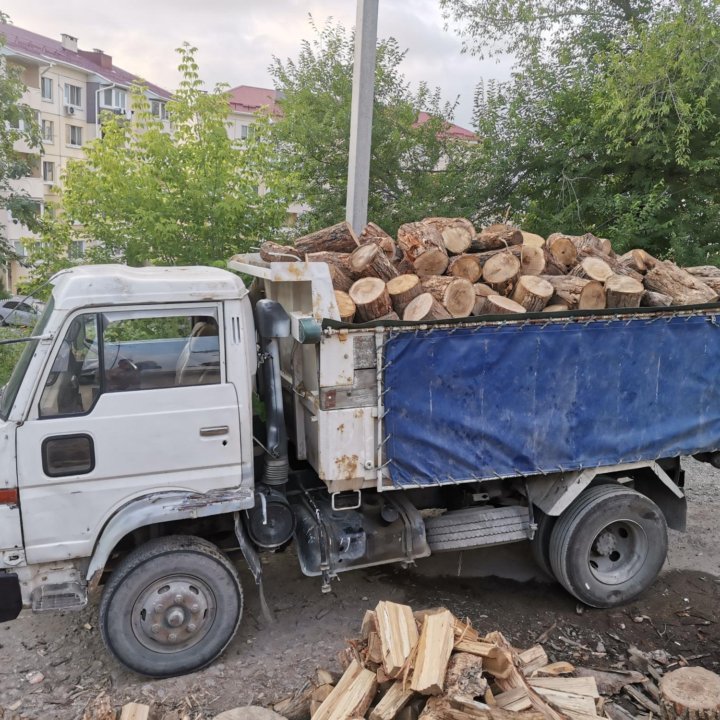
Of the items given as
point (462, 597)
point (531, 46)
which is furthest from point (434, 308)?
point (531, 46)

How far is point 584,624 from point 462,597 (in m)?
0.97

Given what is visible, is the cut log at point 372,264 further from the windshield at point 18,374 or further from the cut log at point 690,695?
the cut log at point 690,695

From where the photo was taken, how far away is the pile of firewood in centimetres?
494

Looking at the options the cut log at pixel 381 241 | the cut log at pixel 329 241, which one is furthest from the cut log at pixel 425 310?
the cut log at pixel 329 241

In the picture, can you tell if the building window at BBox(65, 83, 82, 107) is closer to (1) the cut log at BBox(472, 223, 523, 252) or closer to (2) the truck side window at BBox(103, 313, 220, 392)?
(1) the cut log at BBox(472, 223, 523, 252)

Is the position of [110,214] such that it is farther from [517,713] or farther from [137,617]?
[517,713]

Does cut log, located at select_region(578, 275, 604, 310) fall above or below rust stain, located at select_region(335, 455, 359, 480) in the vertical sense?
above

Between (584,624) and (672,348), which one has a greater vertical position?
(672,348)

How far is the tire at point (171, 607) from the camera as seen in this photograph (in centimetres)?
434

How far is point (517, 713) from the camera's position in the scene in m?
3.39

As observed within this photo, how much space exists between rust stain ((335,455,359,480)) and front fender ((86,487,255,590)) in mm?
631

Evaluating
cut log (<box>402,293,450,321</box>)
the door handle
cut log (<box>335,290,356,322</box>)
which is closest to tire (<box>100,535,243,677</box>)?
the door handle

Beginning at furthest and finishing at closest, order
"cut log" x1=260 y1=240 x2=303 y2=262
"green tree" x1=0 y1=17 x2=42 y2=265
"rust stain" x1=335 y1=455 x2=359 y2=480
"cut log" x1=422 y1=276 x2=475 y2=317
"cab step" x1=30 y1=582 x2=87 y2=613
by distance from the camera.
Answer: "green tree" x1=0 y1=17 x2=42 y2=265, "cut log" x1=260 y1=240 x2=303 y2=262, "cut log" x1=422 y1=276 x2=475 y2=317, "rust stain" x1=335 y1=455 x2=359 y2=480, "cab step" x1=30 y1=582 x2=87 y2=613

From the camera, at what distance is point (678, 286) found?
555 cm
